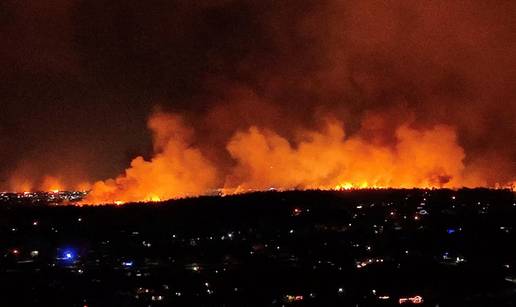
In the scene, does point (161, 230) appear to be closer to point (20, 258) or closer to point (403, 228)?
point (20, 258)

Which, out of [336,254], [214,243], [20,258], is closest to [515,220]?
[336,254]

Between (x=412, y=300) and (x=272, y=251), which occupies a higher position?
(x=272, y=251)

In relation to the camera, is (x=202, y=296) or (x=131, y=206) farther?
(x=131, y=206)

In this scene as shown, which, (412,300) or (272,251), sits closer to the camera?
(412,300)

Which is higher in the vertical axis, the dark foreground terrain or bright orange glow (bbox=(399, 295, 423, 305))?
the dark foreground terrain

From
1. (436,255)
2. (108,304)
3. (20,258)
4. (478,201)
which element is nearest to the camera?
(108,304)

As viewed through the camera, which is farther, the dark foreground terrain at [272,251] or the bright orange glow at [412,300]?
the dark foreground terrain at [272,251]

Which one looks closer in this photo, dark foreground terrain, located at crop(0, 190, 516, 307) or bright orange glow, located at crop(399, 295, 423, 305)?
bright orange glow, located at crop(399, 295, 423, 305)

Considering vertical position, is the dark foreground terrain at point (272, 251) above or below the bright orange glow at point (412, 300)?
above
